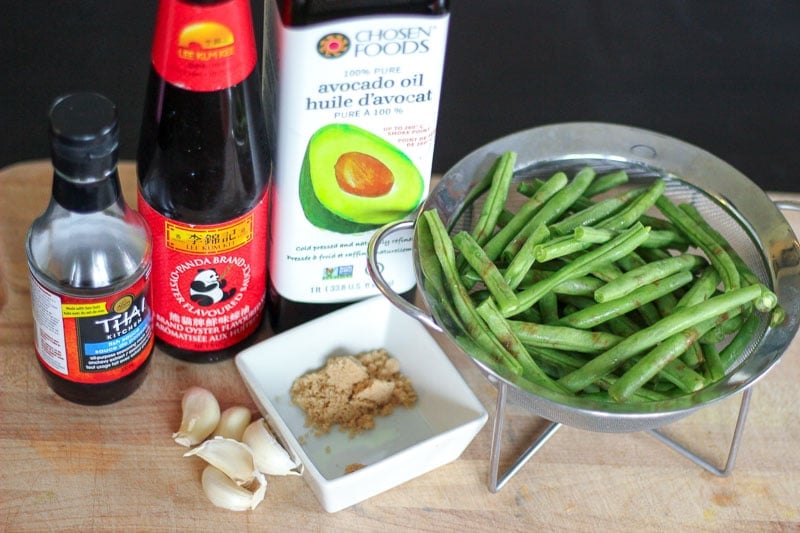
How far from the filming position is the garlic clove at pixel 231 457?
116 cm

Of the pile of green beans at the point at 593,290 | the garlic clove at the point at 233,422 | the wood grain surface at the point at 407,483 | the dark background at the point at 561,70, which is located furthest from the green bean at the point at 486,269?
the dark background at the point at 561,70

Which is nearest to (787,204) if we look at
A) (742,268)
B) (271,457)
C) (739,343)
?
(742,268)

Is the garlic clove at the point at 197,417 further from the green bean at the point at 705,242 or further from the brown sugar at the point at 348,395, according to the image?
the green bean at the point at 705,242

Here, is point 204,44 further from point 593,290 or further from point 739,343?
point 739,343

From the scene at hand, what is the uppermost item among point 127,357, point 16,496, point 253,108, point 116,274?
point 253,108

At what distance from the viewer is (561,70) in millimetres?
2441

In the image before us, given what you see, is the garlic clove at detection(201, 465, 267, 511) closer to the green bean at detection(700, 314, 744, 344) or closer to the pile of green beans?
the pile of green beans

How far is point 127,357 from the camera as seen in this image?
1185 mm

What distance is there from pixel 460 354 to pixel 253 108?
43 cm

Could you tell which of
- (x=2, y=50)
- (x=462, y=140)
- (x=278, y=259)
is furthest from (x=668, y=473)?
(x=2, y=50)

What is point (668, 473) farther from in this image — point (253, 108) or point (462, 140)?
point (462, 140)

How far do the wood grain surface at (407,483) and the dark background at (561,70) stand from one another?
3.45 ft

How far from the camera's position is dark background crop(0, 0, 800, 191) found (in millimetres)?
2326

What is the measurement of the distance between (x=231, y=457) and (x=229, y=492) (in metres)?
0.04
